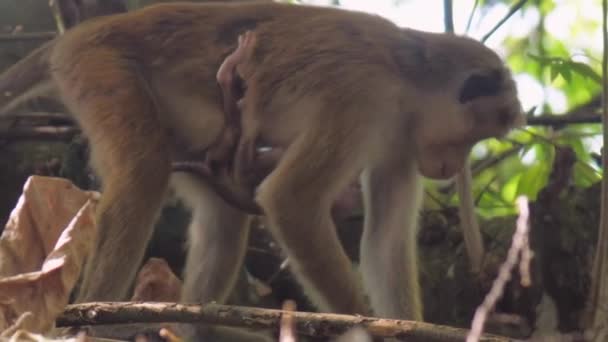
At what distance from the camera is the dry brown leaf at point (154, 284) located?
385cm

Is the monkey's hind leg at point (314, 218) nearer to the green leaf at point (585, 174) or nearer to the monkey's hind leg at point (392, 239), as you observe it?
the monkey's hind leg at point (392, 239)

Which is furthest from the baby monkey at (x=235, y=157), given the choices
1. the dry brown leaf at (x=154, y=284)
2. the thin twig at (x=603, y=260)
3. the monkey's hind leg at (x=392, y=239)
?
the thin twig at (x=603, y=260)

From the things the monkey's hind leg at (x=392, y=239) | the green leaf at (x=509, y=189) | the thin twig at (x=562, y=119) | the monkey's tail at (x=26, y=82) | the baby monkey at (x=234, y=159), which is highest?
the monkey's tail at (x=26, y=82)

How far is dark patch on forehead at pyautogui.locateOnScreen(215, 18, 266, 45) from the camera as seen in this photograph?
16.6 ft

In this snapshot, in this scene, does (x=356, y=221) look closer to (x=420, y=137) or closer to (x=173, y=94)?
(x=420, y=137)

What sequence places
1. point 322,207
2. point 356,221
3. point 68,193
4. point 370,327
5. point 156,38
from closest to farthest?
1. point 370,327
2. point 68,193
3. point 322,207
4. point 156,38
5. point 356,221

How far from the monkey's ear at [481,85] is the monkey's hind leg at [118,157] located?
4.69 ft

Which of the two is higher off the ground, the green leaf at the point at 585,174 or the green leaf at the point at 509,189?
the green leaf at the point at 585,174

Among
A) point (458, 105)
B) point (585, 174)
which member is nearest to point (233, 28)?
point (458, 105)

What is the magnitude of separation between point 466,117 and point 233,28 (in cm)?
115

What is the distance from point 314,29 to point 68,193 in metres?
2.25

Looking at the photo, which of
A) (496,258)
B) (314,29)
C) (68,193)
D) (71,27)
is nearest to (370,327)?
(68,193)

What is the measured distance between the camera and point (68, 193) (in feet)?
10.1

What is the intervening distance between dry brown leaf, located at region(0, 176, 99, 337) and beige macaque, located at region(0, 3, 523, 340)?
1.37 meters
